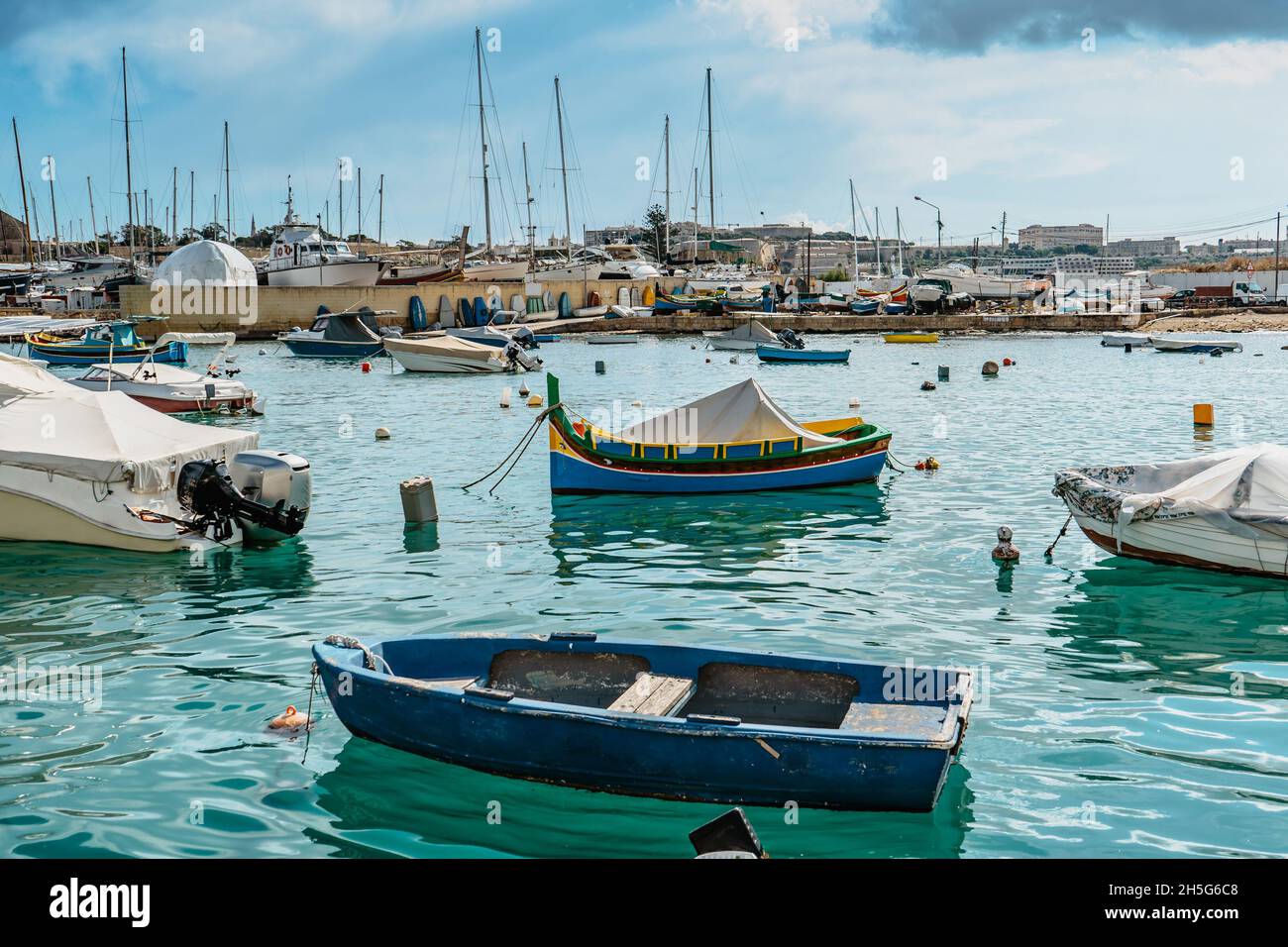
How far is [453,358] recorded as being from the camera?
1934 inches

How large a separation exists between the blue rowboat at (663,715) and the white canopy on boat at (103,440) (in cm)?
768

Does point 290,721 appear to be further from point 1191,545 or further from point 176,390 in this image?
point 176,390

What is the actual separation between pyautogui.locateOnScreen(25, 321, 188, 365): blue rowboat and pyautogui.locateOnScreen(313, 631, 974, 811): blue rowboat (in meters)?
39.0

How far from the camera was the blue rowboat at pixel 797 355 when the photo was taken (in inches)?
2095

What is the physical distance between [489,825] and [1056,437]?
23196 millimetres

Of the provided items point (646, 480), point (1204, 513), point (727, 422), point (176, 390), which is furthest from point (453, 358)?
point (1204, 513)

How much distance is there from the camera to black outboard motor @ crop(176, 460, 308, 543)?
16156 millimetres

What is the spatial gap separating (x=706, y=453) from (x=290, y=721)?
38.3 feet

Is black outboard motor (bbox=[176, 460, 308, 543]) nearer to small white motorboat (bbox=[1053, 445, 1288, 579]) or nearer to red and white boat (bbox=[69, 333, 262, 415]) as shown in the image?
small white motorboat (bbox=[1053, 445, 1288, 579])

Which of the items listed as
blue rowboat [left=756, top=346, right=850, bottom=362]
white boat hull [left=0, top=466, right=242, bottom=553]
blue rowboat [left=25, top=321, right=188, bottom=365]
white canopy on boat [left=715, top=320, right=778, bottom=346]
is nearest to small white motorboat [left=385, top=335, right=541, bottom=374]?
blue rowboat [left=25, top=321, right=188, bottom=365]

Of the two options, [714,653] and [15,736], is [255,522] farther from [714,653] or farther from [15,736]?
[714,653]

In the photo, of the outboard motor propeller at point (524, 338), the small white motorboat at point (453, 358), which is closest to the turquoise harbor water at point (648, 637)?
the small white motorboat at point (453, 358)
